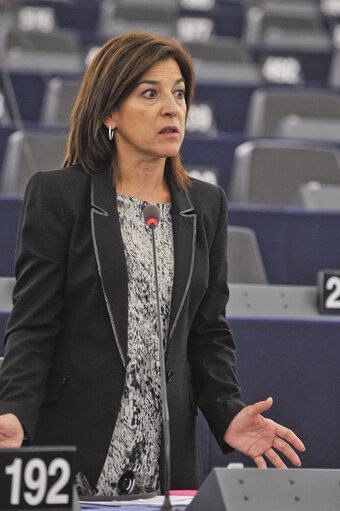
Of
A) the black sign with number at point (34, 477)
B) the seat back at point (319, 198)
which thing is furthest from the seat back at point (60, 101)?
the black sign with number at point (34, 477)

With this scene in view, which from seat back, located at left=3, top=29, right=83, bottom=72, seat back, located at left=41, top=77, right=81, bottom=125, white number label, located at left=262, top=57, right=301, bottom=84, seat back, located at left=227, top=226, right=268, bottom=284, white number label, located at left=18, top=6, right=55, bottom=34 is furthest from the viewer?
white number label, located at left=18, top=6, right=55, bottom=34

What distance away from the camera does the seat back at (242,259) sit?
223 centimetres

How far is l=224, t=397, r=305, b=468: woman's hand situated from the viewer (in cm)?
131

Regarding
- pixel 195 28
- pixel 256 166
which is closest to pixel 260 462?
pixel 256 166

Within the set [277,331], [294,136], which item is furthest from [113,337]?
[294,136]

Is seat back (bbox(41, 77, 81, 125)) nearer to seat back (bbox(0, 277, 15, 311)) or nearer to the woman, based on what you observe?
seat back (bbox(0, 277, 15, 311))

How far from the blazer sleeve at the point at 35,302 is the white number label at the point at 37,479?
297 millimetres

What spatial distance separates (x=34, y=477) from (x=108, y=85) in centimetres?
62

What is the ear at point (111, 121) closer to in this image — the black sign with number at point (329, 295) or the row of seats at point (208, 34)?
the black sign with number at point (329, 295)

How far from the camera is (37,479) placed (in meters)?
0.95

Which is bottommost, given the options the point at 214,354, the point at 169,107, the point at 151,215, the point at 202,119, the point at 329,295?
the point at 202,119

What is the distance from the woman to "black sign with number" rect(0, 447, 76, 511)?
0.28 meters

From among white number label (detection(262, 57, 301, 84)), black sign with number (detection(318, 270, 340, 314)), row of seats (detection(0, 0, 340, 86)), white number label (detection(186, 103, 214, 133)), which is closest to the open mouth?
black sign with number (detection(318, 270, 340, 314))

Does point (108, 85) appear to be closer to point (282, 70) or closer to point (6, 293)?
point (6, 293)
